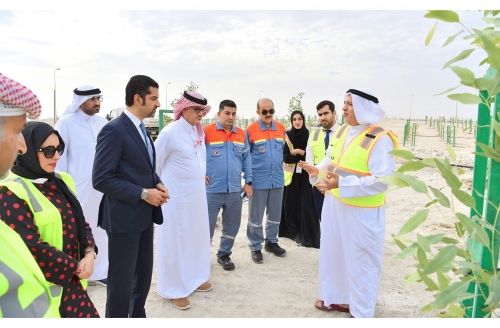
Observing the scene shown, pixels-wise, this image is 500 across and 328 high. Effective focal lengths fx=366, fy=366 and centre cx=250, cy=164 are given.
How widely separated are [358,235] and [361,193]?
13.7 inches

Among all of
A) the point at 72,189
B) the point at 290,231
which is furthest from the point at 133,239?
the point at 290,231

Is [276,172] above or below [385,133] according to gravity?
below

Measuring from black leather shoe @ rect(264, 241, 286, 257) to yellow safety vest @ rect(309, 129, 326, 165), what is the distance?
3.84 ft

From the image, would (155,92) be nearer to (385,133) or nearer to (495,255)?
(385,133)

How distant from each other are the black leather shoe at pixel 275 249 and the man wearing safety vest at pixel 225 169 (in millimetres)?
684

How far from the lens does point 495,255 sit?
1014mm

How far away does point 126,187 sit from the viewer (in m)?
2.37

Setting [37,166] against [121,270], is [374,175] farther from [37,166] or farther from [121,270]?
[37,166]

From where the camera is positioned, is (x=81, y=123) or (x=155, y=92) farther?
(x=81, y=123)

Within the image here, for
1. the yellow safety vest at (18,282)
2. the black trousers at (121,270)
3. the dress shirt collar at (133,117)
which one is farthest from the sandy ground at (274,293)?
the yellow safety vest at (18,282)

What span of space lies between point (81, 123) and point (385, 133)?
9.55 ft

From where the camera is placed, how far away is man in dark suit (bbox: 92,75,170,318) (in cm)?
237

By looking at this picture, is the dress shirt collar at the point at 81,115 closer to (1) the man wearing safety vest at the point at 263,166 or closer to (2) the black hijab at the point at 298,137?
(1) the man wearing safety vest at the point at 263,166

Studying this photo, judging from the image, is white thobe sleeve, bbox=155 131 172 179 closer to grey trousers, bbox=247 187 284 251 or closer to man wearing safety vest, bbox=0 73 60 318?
grey trousers, bbox=247 187 284 251
